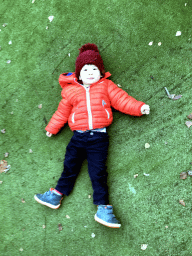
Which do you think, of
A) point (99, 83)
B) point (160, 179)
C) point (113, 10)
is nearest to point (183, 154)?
point (160, 179)

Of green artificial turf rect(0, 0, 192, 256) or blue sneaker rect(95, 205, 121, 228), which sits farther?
green artificial turf rect(0, 0, 192, 256)

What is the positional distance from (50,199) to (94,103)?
1.60m

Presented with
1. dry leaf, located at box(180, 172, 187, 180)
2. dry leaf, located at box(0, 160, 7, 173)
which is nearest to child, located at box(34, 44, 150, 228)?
dry leaf, located at box(0, 160, 7, 173)

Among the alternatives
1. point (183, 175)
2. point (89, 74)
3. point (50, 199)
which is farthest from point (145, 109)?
point (50, 199)

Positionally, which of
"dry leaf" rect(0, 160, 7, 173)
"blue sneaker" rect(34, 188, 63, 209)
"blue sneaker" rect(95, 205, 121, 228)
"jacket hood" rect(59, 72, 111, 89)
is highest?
"jacket hood" rect(59, 72, 111, 89)

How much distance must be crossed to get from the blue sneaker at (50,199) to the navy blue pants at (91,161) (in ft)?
0.39

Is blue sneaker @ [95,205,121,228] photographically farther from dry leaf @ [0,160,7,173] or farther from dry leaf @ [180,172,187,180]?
dry leaf @ [0,160,7,173]

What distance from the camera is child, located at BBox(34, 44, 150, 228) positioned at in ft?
9.73

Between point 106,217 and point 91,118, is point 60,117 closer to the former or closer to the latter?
point 91,118

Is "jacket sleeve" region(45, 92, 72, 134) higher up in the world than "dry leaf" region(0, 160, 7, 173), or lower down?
higher up

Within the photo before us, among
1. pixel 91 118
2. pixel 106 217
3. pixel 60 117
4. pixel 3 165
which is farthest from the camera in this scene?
pixel 3 165

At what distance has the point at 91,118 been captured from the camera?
298 centimetres

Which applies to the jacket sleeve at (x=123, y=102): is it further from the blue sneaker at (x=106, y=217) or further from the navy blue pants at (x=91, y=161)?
the blue sneaker at (x=106, y=217)

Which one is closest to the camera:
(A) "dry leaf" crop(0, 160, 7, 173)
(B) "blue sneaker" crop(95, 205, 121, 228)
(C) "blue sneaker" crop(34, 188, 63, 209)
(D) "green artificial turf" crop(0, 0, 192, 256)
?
(B) "blue sneaker" crop(95, 205, 121, 228)
